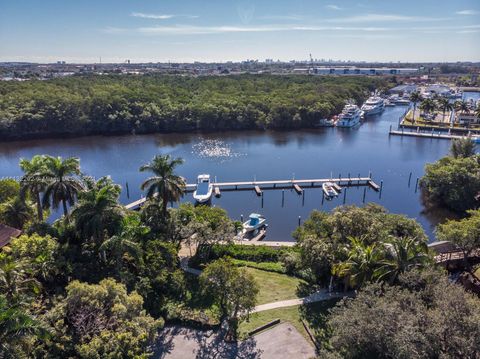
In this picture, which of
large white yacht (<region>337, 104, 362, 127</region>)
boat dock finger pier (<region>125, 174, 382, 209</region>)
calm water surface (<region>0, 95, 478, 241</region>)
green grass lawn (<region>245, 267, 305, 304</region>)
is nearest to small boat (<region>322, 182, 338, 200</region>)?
calm water surface (<region>0, 95, 478, 241</region>)

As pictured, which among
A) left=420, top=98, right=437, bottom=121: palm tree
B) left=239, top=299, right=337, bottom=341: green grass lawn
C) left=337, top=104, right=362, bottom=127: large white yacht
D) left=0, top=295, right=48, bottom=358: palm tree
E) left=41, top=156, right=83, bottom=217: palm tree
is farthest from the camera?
left=420, top=98, right=437, bottom=121: palm tree

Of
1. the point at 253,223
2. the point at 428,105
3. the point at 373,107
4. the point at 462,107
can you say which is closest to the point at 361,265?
the point at 253,223

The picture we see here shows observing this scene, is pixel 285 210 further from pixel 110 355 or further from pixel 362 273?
pixel 110 355

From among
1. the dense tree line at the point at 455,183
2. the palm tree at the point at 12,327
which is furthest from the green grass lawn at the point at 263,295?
the dense tree line at the point at 455,183

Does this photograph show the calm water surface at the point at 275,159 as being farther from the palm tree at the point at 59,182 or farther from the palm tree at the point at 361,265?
the palm tree at the point at 59,182

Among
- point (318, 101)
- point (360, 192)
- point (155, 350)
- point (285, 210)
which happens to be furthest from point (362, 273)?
point (318, 101)

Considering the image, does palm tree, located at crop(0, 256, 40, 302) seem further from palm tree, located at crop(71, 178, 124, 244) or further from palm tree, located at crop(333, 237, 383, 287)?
palm tree, located at crop(333, 237, 383, 287)
